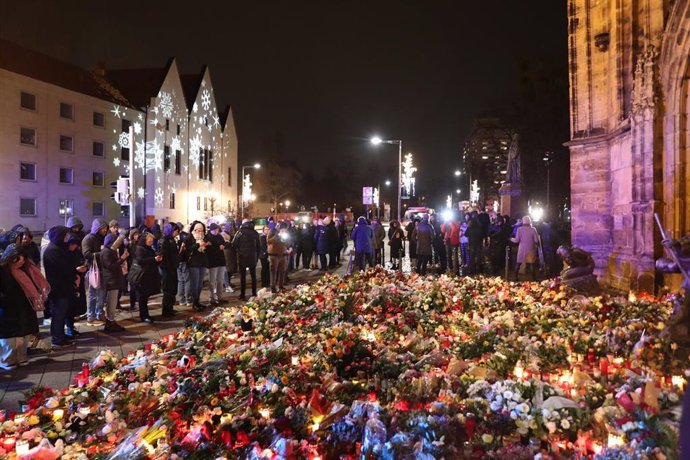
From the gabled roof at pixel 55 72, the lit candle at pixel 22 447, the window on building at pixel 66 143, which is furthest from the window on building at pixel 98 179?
the lit candle at pixel 22 447

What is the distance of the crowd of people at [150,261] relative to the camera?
7961 mm

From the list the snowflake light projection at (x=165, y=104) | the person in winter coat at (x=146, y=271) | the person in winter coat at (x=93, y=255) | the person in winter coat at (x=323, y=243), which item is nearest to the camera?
the person in winter coat at (x=93, y=255)

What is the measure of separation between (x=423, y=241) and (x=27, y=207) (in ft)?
102

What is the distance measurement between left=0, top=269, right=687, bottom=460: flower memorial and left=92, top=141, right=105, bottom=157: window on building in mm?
40306

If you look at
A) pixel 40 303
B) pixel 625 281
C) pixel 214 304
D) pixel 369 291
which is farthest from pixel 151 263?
pixel 625 281

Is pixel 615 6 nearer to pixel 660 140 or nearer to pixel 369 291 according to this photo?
pixel 660 140

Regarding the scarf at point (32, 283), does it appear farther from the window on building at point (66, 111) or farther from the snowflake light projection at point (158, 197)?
the snowflake light projection at point (158, 197)

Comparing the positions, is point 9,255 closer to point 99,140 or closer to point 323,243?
point 323,243

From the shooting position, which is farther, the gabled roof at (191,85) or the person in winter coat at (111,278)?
the gabled roof at (191,85)

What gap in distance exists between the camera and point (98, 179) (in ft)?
145

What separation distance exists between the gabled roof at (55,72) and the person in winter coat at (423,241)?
31.9 m

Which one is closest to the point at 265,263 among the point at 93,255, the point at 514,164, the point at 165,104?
the point at 93,255

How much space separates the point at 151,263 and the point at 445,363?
7.36 m

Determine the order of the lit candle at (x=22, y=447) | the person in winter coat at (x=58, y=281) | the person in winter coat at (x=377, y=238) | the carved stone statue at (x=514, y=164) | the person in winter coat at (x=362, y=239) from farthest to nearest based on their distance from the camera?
the carved stone statue at (x=514, y=164) < the person in winter coat at (x=377, y=238) < the person in winter coat at (x=362, y=239) < the person in winter coat at (x=58, y=281) < the lit candle at (x=22, y=447)
